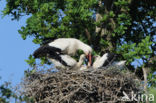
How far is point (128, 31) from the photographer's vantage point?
14.4 meters

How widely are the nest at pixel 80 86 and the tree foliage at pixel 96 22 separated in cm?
209

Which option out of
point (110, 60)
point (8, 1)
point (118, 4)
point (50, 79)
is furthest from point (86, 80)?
point (8, 1)

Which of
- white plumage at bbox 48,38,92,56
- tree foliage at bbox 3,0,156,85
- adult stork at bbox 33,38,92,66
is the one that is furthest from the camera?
tree foliage at bbox 3,0,156,85

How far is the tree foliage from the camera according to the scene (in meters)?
12.7

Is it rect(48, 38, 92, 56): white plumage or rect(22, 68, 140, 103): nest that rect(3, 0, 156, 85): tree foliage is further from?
rect(22, 68, 140, 103): nest

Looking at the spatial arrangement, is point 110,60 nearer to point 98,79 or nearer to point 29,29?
point 98,79

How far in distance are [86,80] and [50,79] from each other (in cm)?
97

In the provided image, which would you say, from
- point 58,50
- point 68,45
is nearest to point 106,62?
point 68,45

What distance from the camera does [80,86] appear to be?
31.2 ft

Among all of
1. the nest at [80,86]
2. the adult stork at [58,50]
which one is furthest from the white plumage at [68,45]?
the nest at [80,86]

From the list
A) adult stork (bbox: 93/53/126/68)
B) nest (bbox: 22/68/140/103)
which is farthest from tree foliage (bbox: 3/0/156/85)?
nest (bbox: 22/68/140/103)

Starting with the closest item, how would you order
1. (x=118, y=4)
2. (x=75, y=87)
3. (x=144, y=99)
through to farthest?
(x=75, y=87) < (x=144, y=99) < (x=118, y=4)

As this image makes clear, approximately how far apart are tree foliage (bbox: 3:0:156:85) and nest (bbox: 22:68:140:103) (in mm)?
2088

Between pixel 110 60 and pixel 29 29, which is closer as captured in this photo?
pixel 110 60
